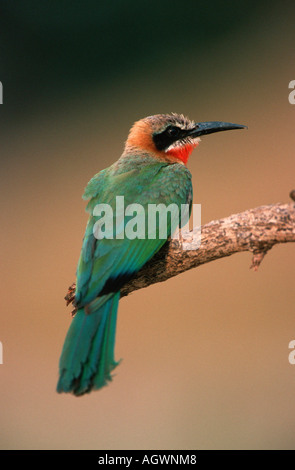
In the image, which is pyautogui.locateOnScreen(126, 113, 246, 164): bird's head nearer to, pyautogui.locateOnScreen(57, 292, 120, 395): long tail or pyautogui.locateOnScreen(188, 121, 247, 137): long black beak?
pyautogui.locateOnScreen(188, 121, 247, 137): long black beak

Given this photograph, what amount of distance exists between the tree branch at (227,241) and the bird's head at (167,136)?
471 millimetres

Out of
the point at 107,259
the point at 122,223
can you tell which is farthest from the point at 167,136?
the point at 107,259

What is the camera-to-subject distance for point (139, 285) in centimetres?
156

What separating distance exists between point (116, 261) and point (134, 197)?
9.2 inches

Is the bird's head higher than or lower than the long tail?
higher

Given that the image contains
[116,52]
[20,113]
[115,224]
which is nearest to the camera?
[115,224]

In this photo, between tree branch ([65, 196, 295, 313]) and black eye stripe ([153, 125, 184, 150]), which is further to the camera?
black eye stripe ([153, 125, 184, 150])

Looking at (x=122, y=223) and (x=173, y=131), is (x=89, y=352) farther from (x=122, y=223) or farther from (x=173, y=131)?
(x=173, y=131)

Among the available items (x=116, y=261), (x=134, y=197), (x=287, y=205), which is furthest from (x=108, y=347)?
(x=287, y=205)

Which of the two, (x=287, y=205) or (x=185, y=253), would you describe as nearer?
(x=287, y=205)

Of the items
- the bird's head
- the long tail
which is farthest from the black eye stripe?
the long tail

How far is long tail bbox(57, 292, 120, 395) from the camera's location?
51.4 inches

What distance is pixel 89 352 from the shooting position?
1330mm

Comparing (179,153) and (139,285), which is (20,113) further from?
(139,285)
